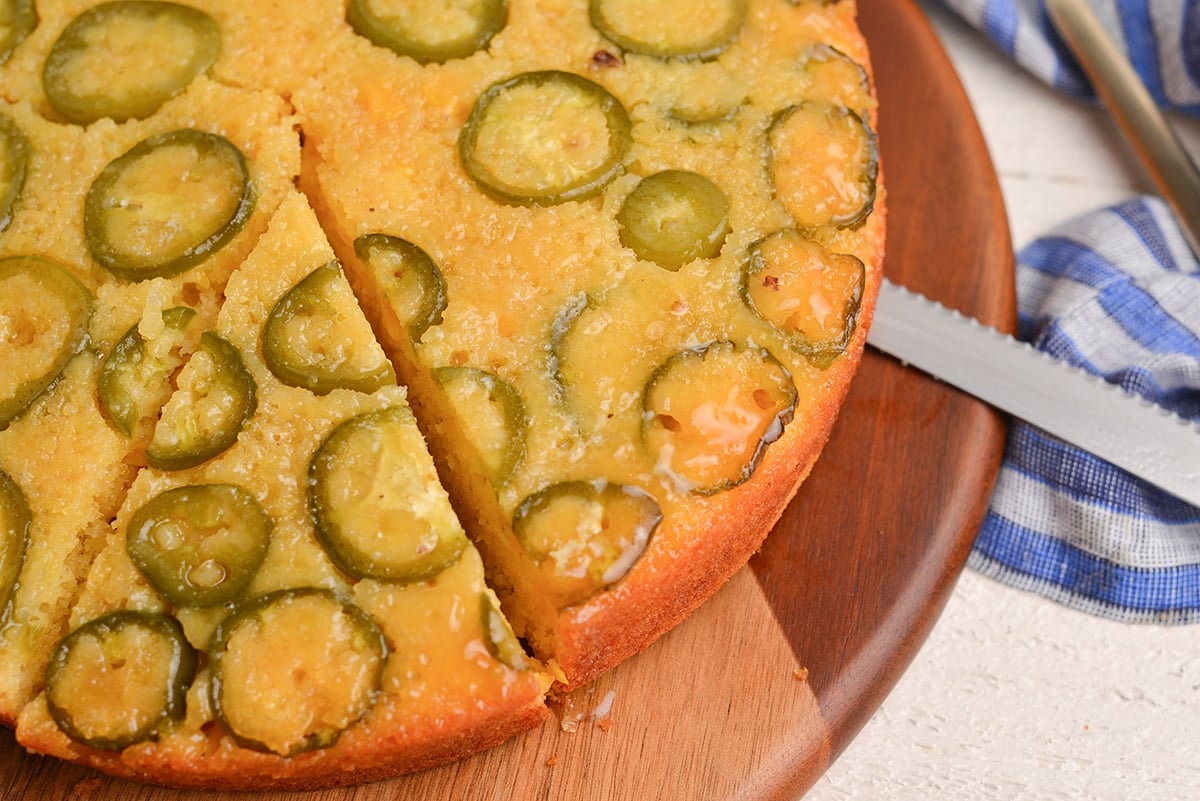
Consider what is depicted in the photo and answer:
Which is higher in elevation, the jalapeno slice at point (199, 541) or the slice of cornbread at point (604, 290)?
the slice of cornbread at point (604, 290)

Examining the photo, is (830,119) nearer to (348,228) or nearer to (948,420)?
(948,420)

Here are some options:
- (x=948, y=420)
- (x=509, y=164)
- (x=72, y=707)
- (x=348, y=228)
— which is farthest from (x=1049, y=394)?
(x=72, y=707)

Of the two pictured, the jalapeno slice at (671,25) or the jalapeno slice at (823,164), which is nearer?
the jalapeno slice at (823,164)

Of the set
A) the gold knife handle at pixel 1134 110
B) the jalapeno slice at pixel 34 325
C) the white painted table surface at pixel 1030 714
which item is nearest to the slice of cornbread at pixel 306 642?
the jalapeno slice at pixel 34 325

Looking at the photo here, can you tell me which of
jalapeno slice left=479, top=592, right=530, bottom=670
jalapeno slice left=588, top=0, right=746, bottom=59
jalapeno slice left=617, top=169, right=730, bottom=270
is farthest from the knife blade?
jalapeno slice left=479, top=592, right=530, bottom=670

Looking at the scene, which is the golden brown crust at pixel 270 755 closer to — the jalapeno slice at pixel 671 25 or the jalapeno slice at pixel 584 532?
the jalapeno slice at pixel 584 532

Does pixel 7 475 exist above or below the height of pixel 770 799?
above
